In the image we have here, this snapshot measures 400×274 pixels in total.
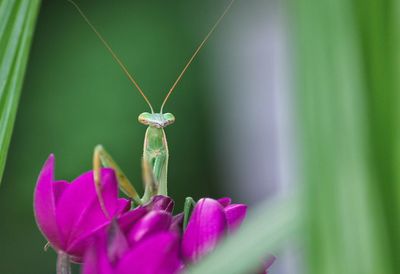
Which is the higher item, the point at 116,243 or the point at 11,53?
the point at 11,53

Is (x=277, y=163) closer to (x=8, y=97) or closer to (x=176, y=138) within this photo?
(x=176, y=138)

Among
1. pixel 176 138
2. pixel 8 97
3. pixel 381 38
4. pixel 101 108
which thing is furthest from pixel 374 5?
pixel 176 138

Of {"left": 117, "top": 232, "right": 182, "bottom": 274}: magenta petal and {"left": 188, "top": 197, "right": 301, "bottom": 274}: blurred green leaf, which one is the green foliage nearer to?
{"left": 188, "top": 197, "right": 301, "bottom": 274}: blurred green leaf

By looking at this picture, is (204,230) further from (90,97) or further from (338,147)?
(90,97)

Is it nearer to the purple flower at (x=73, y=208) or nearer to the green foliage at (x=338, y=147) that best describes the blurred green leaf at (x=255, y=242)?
the green foliage at (x=338, y=147)

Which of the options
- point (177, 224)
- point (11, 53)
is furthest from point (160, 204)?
point (11, 53)

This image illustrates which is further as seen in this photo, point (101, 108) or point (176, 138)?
point (176, 138)
